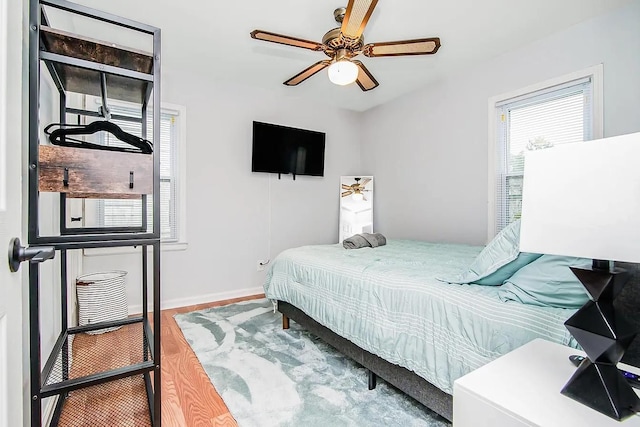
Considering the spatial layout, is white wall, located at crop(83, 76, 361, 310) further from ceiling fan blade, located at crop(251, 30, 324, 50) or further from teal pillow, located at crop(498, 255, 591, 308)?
teal pillow, located at crop(498, 255, 591, 308)

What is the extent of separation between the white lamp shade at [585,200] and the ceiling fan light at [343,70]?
1622mm

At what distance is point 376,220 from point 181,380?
323 centimetres

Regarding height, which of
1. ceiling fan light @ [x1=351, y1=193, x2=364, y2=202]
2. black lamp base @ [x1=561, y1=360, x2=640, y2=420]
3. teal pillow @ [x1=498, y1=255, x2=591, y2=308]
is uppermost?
ceiling fan light @ [x1=351, y1=193, x2=364, y2=202]

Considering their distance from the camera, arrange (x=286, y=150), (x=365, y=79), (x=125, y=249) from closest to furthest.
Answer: (x=365, y=79), (x=125, y=249), (x=286, y=150)

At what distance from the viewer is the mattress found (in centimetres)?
119

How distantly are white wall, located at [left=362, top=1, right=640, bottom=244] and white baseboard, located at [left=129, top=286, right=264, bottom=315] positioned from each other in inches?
78.7

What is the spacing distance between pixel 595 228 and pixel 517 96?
2.71 metres

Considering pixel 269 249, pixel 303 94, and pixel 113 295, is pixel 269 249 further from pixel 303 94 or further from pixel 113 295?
pixel 303 94

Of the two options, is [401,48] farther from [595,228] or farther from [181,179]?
[181,179]

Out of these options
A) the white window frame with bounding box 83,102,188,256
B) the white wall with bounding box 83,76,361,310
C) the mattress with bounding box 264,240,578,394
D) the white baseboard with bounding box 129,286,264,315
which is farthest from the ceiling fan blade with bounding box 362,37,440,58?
the white baseboard with bounding box 129,286,264,315

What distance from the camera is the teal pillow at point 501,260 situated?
138cm

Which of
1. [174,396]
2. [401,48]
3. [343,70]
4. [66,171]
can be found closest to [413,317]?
[174,396]

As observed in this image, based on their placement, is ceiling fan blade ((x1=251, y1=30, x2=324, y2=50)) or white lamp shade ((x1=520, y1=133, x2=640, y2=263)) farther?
ceiling fan blade ((x1=251, y1=30, x2=324, y2=50))

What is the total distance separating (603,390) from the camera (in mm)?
813
